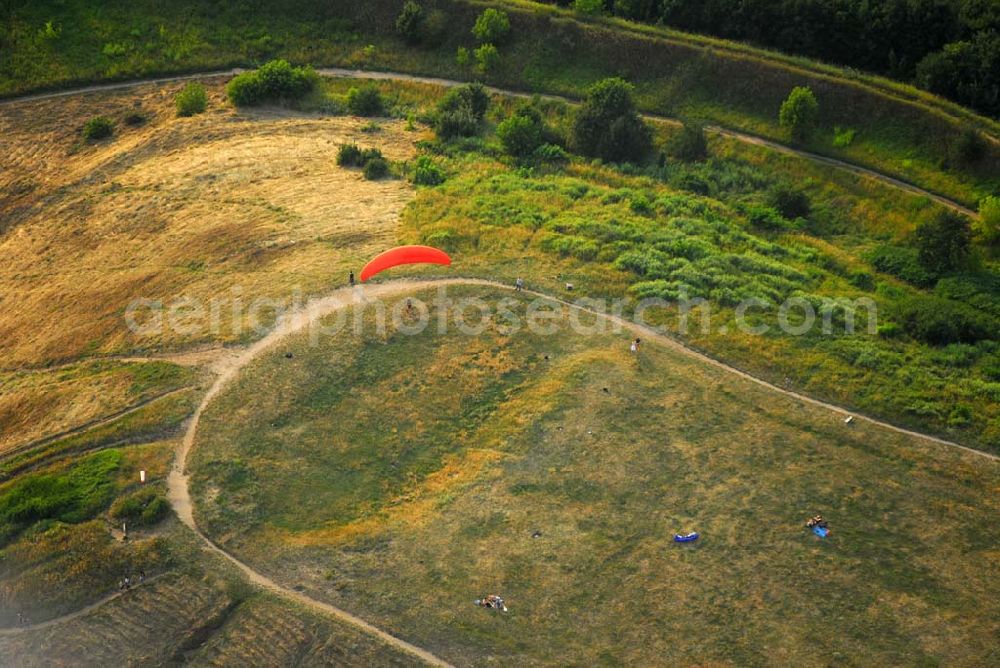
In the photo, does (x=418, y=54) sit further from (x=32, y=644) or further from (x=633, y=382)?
(x=32, y=644)

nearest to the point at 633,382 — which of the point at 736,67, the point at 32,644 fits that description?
the point at 32,644

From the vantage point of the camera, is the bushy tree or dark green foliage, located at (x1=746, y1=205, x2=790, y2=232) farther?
the bushy tree

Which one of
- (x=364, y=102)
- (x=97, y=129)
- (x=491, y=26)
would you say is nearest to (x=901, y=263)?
(x=491, y=26)

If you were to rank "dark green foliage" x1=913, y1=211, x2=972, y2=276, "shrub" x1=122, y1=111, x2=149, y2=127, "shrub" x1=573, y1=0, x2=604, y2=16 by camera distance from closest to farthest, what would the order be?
"dark green foliage" x1=913, y1=211, x2=972, y2=276
"shrub" x1=122, y1=111, x2=149, y2=127
"shrub" x1=573, y1=0, x2=604, y2=16

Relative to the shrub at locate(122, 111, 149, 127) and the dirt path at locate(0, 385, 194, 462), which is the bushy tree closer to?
the shrub at locate(122, 111, 149, 127)

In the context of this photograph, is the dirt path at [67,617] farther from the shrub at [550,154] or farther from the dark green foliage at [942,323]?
the shrub at [550,154]

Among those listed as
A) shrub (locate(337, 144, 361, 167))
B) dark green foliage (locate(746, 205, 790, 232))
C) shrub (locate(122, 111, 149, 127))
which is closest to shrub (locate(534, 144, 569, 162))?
shrub (locate(337, 144, 361, 167))

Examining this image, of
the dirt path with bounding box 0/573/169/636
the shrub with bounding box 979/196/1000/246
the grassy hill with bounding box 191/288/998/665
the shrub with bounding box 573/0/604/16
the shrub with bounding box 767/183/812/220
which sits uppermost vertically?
the shrub with bounding box 573/0/604/16
